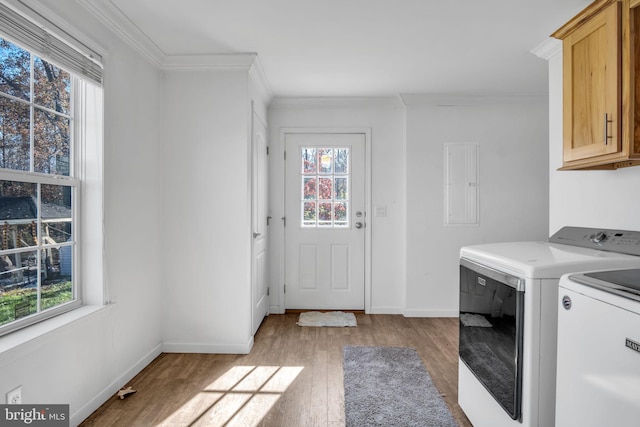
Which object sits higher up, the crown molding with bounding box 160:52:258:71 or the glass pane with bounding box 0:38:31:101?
the crown molding with bounding box 160:52:258:71

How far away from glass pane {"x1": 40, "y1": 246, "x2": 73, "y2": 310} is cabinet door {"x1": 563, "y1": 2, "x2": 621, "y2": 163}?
2905 millimetres

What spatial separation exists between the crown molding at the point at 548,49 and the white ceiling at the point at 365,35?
0.19ft

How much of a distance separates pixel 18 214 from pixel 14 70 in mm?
665

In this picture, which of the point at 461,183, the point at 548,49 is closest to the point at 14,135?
the point at 548,49

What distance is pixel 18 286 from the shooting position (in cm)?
174

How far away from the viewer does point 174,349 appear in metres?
2.97

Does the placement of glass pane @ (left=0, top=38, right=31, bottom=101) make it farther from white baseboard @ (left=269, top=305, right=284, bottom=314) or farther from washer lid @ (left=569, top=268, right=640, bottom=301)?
white baseboard @ (left=269, top=305, right=284, bottom=314)

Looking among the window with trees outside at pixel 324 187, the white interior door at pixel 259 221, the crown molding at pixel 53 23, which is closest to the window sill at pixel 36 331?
the white interior door at pixel 259 221

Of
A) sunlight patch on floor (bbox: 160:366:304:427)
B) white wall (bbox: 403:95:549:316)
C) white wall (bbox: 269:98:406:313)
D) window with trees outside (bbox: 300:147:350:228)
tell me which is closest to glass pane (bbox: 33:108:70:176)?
sunlight patch on floor (bbox: 160:366:304:427)

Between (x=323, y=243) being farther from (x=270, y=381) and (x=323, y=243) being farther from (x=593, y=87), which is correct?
(x=593, y=87)

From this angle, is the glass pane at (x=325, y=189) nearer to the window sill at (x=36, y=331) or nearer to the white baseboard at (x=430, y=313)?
the white baseboard at (x=430, y=313)

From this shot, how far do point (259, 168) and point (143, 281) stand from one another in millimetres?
1466

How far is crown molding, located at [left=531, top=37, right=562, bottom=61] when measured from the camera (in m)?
2.58

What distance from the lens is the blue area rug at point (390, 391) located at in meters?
2.01
